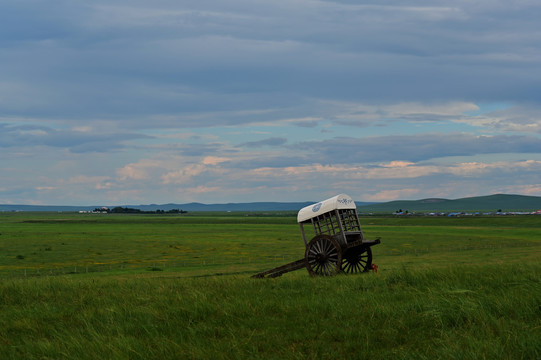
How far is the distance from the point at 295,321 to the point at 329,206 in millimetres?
16945

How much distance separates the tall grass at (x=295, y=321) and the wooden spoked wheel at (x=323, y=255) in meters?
11.6

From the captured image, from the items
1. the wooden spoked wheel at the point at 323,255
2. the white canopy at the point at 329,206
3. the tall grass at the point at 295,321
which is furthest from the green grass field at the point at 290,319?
the white canopy at the point at 329,206

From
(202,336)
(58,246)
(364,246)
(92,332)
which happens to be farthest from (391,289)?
(58,246)

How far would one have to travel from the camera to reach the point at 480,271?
1498 centimetres

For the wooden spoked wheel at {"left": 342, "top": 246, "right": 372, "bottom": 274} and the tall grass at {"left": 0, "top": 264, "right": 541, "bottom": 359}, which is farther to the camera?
the wooden spoked wheel at {"left": 342, "top": 246, "right": 372, "bottom": 274}

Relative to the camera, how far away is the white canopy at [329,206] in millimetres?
26469

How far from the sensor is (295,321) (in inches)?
392

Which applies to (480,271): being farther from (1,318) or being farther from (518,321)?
(1,318)

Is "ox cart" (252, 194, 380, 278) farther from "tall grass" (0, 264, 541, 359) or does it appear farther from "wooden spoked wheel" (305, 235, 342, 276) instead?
"tall grass" (0, 264, 541, 359)

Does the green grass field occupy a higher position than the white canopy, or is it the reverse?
the white canopy

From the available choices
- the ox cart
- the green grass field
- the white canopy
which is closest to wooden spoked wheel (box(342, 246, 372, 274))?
the ox cart

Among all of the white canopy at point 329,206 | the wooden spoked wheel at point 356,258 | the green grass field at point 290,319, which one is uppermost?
the white canopy at point 329,206

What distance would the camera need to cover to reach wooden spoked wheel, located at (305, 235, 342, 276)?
2619 centimetres

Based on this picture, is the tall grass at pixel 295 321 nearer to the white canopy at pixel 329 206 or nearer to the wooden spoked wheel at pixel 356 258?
the white canopy at pixel 329 206
